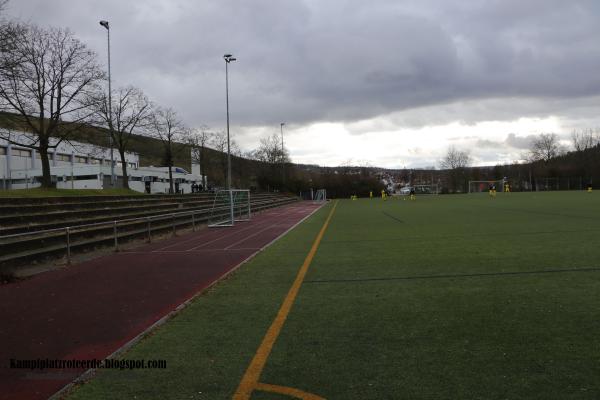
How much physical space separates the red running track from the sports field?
479 mm

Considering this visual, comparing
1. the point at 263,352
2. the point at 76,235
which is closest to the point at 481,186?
the point at 76,235

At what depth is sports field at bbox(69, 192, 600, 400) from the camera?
3.57 meters

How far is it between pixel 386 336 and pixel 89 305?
4.54m

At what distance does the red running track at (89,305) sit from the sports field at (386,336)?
0.48m

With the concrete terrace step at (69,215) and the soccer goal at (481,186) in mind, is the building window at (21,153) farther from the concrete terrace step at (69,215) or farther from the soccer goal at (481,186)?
the soccer goal at (481,186)

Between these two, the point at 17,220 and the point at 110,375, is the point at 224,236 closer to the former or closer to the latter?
the point at 17,220

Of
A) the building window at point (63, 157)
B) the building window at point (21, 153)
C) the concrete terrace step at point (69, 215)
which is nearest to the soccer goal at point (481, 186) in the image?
the building window at point (63, 157)

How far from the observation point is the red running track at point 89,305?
4561mm

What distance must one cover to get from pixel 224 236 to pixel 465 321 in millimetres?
13703

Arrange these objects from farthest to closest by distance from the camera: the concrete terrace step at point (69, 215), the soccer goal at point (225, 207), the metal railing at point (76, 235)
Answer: the soccer goal at point (225, 207) < the concrete terrace step at point (69, 215) < the metal railing at point (76, 235)

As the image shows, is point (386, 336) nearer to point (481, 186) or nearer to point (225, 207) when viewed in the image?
point (225, 207)

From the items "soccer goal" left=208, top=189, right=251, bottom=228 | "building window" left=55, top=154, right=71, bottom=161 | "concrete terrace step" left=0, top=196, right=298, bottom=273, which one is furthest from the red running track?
"building window" left=55, top=154, right=71, bottom=161

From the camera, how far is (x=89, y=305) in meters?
6.90

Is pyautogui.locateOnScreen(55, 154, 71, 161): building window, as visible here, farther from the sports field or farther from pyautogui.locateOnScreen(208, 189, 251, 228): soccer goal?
the sports field
